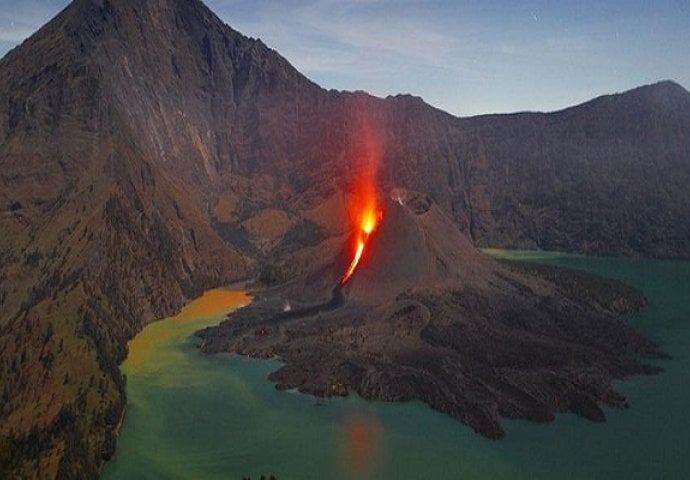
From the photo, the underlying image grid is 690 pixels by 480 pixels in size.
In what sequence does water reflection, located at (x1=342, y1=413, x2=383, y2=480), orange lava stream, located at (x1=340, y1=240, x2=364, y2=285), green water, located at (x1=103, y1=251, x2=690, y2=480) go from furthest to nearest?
orange lava stream, located at (x1=340, y1=240, x2=364, y2=285) < green water, located at (x1=103, y1=251, x2=690, y2=480) < water reflection, located at (x1=342, y1=413, x2=383, y2=480)

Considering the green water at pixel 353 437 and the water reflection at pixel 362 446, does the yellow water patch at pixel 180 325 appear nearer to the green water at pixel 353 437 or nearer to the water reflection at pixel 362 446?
the green water at pixel 353 437

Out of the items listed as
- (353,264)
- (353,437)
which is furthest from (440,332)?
(353,264)

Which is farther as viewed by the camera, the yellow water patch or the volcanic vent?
the yellow water patch

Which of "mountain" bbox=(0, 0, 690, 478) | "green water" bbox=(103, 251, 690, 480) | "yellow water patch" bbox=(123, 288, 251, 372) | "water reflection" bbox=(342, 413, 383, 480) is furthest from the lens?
"yellow water patch" bbox=(123, 288, 251, 372)

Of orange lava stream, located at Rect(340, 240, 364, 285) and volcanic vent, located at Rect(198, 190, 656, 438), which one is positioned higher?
orange lava stream, located at Rect(340, 240, 364, 285)

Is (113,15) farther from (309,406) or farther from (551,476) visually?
(551,476)

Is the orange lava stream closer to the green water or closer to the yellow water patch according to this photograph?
the yellow water patch

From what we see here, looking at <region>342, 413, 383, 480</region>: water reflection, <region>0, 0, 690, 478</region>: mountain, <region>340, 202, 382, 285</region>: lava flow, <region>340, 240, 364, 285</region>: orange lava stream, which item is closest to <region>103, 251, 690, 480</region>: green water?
<region>342, 413, 383, 480</region>: water reflection

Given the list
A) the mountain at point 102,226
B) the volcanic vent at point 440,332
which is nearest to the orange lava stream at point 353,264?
the volcanic vent at point 440,332
